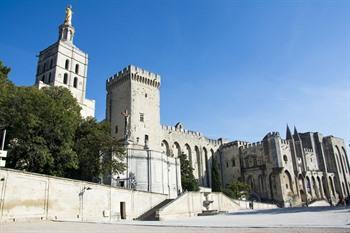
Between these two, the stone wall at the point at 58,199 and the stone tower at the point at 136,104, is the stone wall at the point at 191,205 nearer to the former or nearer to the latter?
the stone wall at the point at 58,199

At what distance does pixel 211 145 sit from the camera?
2409 inches

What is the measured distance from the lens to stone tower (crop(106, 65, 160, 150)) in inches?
1604

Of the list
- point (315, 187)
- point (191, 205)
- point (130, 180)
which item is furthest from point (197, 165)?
point (191, 205)

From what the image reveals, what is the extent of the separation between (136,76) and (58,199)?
1092 inches

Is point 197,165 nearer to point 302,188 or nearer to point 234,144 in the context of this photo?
point 234,144

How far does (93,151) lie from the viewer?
86.1 ft

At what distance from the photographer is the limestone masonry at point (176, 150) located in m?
34.4

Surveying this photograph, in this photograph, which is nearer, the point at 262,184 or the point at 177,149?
the point at 177,149

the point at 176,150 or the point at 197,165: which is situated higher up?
the point at 176,150

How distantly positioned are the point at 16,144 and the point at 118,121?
21.4m

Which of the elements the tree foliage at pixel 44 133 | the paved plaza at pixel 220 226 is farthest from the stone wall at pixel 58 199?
the tree foliage at pixel 44 133

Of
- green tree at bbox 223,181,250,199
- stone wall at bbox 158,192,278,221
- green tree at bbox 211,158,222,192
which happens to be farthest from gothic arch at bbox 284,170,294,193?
stone wall at bbox 158,192,278,221

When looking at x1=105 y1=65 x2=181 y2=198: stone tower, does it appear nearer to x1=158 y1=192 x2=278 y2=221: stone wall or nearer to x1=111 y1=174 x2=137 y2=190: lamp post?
x1=111 y1=174 x2=137 y2=190: lamp post

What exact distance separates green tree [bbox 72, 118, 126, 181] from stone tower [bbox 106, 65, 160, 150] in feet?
36.6
